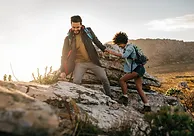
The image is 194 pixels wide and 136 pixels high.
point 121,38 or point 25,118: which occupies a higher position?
point 121,38

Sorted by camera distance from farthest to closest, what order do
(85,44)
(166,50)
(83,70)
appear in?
(166,50) → (83,70) → (85,44)

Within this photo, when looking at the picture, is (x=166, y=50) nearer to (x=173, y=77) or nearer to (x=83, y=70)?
(x=173, y=77)

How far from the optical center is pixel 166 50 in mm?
83125

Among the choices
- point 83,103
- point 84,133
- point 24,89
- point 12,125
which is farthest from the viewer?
point 83,103

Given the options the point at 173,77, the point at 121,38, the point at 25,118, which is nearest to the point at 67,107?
the point at 25,118

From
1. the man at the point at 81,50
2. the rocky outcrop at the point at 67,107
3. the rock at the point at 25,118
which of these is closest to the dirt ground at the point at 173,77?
the man at the point at 81,50

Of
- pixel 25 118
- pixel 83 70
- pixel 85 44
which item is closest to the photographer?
pixel 25 118

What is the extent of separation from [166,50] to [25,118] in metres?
81.9

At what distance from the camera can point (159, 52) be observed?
80875 mm

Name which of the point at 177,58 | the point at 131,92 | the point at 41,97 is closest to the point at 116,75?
the point at 131,92

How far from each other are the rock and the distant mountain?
72.2 meters

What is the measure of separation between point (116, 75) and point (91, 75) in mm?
868

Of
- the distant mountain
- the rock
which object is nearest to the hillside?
the distant mountain

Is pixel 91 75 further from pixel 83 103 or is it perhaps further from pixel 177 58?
pixel 177 58
